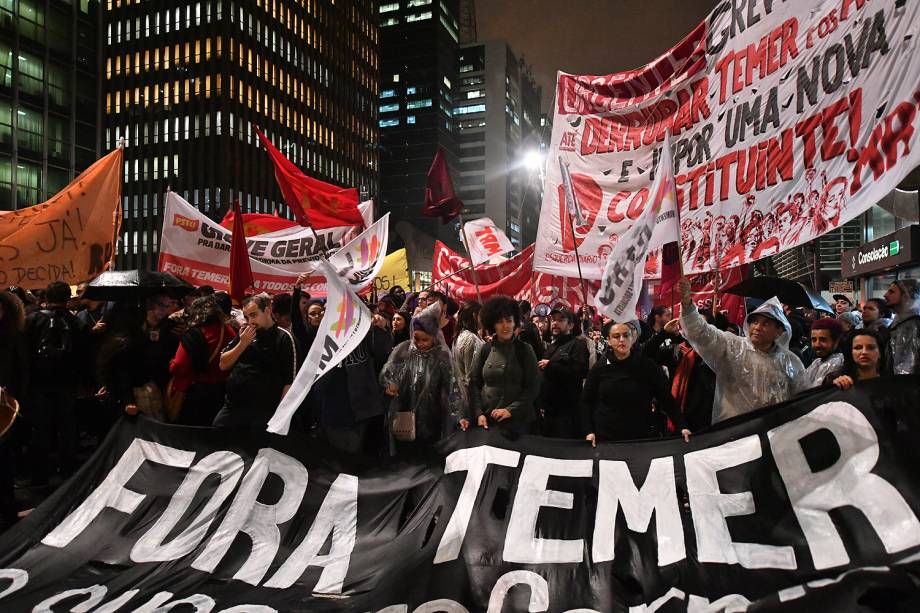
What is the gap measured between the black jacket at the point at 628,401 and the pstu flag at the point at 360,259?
2842 millimetres

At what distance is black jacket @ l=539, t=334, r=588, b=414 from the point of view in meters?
6.98

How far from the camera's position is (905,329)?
577cm

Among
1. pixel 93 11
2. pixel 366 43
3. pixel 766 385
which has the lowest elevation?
pixel 766 385

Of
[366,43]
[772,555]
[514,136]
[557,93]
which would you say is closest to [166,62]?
[366,43]

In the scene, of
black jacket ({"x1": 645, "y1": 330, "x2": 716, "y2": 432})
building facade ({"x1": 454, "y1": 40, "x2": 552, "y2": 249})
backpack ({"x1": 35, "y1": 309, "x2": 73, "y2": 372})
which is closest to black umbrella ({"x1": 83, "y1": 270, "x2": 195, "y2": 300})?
backpack ({"x1": 35, "y1": 309, "x2": 73, "y2": 372})

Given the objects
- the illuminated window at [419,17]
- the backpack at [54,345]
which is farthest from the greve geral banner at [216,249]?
the illuminated window at [419,17]

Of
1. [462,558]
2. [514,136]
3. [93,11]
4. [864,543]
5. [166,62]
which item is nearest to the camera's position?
[864,543]

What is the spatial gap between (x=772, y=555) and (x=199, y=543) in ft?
12.5

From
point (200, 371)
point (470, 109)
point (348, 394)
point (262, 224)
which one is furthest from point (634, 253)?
point (470, 109)

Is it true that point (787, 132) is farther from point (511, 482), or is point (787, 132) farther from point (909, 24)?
point (511, 482)

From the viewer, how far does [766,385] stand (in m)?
5.00

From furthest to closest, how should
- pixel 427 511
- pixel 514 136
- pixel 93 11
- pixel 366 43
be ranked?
pixel 514 136 < pixel 366 43 < pixel 93 11 < pixel 427 511

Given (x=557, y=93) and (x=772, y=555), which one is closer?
(x=772, y=555)

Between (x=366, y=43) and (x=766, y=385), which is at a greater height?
(x=366, y=43)
